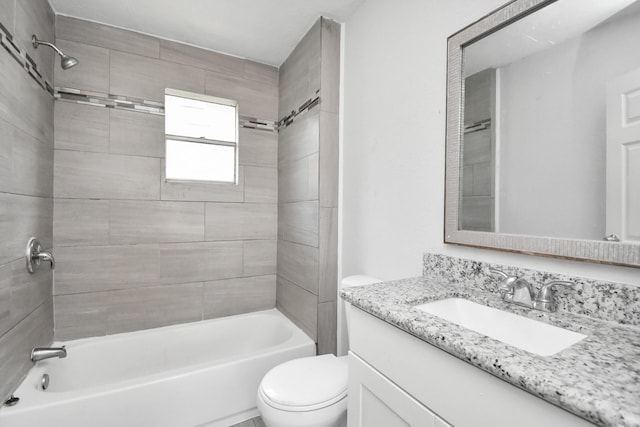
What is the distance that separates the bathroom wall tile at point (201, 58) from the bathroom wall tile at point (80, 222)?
1.23m

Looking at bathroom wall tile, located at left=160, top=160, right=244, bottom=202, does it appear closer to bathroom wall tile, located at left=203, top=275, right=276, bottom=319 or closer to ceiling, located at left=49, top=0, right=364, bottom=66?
bathroom wall tile, located at left=203, top=275, right=276, bottom=319

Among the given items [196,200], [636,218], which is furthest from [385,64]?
[196,200]

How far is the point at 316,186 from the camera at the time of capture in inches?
79.2

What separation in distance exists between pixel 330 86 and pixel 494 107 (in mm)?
1177

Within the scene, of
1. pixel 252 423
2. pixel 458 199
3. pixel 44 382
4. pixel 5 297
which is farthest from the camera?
pixel 252 423

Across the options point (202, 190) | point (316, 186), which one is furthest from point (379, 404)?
point (202, 190)

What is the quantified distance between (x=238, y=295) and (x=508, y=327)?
Answer: 209cm

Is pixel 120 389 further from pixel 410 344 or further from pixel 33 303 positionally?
pixel 410 344

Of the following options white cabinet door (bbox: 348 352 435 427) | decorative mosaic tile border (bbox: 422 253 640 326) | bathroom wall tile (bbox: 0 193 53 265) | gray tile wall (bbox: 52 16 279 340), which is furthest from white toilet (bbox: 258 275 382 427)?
bathroom wall tile (bbox: 0 193 53 265)

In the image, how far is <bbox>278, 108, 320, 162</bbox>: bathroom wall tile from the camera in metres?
2.03

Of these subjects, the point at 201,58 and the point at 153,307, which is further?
the point at 201,58

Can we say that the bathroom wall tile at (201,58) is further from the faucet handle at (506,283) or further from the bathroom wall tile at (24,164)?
the faucet handle at (506,283)

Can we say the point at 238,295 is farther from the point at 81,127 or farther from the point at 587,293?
the point at 587,293

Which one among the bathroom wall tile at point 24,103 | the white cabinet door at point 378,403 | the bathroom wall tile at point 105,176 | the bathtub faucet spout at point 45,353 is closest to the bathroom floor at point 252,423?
the white cabinet door at point 378,403
